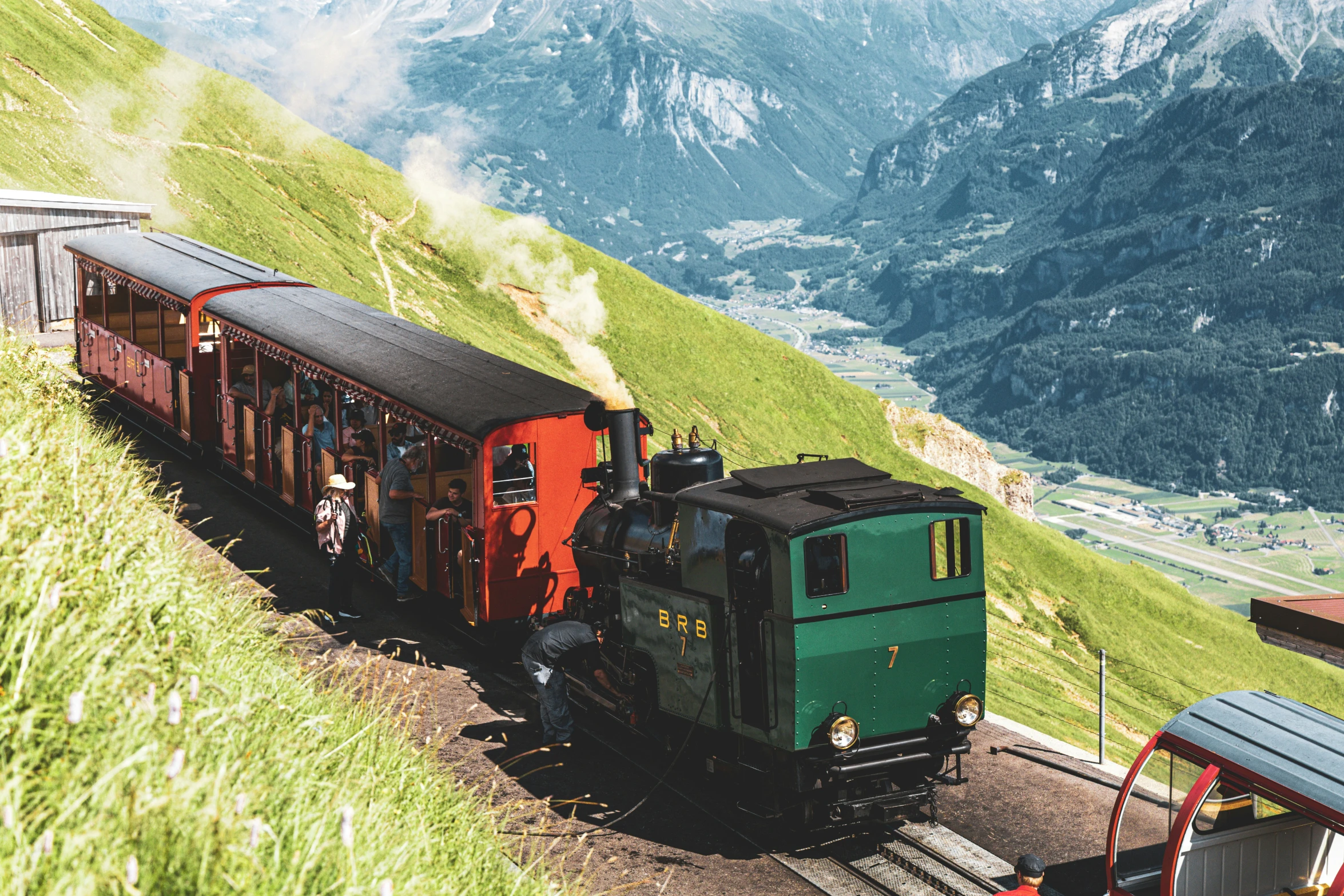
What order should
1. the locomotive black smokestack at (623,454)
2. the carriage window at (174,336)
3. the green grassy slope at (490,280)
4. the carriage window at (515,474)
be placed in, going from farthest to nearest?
the green grassy slope at (490,280)
the carriage window at (174,336)
the carriage window at (515,474)
the locomotive black smokestack at (623,454)

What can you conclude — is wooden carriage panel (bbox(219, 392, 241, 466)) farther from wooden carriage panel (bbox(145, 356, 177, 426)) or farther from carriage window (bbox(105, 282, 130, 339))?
carriage window (bbox(105, 282, 130, 339))

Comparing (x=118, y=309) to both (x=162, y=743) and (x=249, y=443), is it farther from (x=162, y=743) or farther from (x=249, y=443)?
(x=162, y=743)

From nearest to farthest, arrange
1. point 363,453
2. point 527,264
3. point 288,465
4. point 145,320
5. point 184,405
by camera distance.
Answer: point 363,453 → point 288,465 → point 184,405 → point 145,320 → point 527,264

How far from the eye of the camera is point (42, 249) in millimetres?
35938

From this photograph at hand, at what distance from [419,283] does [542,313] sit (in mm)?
8063

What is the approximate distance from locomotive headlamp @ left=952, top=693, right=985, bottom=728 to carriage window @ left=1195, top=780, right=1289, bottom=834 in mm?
2727

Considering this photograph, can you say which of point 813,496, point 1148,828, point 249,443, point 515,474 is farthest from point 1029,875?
point 249,443

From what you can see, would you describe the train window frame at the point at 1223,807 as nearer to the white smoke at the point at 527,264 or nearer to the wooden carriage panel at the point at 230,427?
the wooden carriage panel at the point at 230,427

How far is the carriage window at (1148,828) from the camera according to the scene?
10.5 m

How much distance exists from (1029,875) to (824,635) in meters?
3.29

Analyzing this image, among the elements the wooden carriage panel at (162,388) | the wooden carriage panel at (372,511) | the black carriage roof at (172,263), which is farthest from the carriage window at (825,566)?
the wooden carriage panel at (162,388)

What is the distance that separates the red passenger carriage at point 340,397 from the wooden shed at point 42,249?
586 centimetres

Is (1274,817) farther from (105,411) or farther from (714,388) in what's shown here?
(714,388)

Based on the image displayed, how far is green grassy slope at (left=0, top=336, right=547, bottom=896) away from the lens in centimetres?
595
